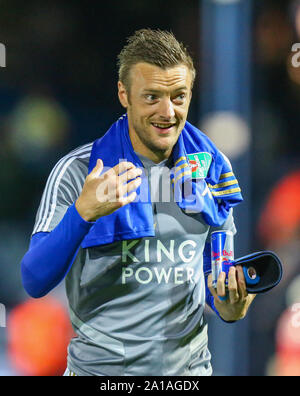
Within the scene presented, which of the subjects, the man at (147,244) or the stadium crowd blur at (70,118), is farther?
the stadium crowd blur at (70,118)

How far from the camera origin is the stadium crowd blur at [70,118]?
4.98 ft

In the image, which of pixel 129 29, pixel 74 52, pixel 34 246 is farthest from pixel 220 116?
pixel 34 246

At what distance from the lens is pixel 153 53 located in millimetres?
1323

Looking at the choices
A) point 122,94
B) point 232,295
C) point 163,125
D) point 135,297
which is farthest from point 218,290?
point 122,94

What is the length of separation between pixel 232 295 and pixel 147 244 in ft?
0.82

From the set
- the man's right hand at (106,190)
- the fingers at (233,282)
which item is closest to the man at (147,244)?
the fingers at (233,282)

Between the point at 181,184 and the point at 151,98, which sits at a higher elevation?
the point at 151,98

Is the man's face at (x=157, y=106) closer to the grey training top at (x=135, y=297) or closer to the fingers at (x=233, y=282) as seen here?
the grey training top at (x=135, y=297)

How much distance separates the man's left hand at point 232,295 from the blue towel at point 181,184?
0.52ft

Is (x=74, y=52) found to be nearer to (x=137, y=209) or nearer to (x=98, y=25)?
(x=98, y=25)

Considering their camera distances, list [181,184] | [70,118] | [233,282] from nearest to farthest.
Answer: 1. [233,282]
2. [181,184]
3. [70,118]

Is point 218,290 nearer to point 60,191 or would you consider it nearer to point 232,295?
point 232,295

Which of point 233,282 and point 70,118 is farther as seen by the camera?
point 70,118

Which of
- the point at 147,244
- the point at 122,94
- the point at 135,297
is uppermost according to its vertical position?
the point at 122,94
